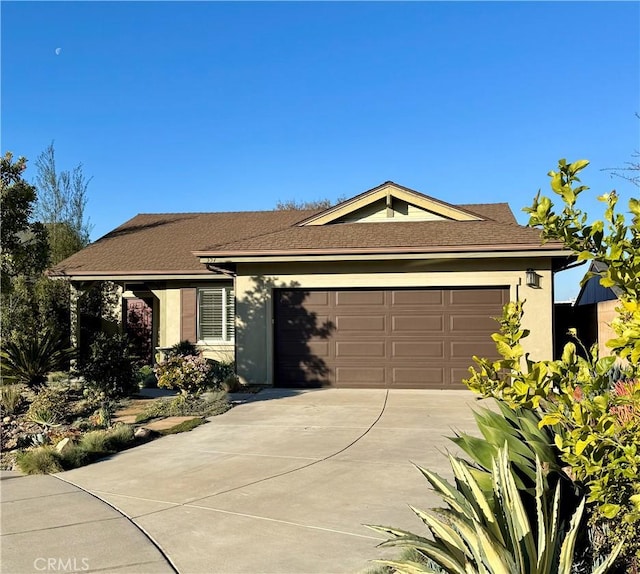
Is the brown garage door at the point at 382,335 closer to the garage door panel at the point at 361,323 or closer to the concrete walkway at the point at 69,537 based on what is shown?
the garage door panel at the point at 361,323

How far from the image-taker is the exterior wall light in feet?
43.0

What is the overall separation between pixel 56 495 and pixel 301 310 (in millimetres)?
8618

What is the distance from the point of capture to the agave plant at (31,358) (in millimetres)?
11805

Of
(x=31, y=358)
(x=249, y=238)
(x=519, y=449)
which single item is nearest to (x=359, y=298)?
(x=249, y=238)

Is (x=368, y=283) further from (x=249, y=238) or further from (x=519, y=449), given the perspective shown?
(x=519, y=449)

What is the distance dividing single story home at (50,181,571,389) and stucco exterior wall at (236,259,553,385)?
2 centimetres

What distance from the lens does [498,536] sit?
3.10 meters

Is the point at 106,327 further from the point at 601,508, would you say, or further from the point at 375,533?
the point at 601,508

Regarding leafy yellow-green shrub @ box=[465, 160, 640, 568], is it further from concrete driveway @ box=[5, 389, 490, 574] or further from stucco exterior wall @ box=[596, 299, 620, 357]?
stucco exterior wall @ box=[596, 299, 620, 357]

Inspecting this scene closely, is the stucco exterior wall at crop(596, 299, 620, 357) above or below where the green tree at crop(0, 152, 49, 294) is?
below

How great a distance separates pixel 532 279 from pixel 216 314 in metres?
8.78

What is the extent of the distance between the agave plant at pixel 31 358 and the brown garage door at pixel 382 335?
5.11 meters

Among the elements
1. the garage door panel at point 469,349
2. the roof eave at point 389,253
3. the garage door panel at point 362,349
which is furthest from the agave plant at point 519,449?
the garage door panel at point 362,349
